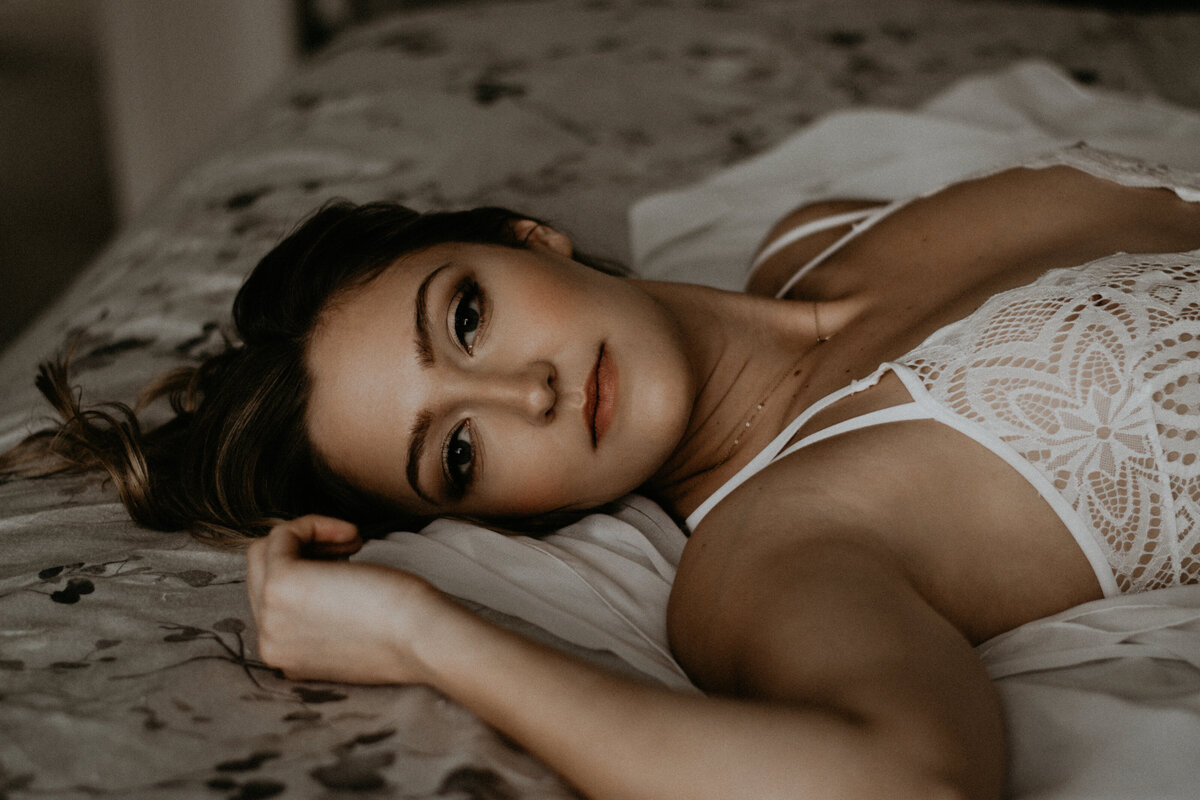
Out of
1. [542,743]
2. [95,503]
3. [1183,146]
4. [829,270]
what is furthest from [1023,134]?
[95,503]

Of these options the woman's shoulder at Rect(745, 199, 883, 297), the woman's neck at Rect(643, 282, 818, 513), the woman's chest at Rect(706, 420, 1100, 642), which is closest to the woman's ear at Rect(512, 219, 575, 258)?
the woman's neck at Rect(643, 282, 818, 513)

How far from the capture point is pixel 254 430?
116 cm

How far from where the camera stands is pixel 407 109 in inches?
79.0

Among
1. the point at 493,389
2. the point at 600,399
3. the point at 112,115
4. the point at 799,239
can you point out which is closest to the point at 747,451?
the point at 600,399

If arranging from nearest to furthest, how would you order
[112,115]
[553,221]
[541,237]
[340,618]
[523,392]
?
[340,618], [523,392], [541,237], [553,221], [112,115]

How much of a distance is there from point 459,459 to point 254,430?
256 mm

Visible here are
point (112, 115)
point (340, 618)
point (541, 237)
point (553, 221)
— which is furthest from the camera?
point (112, 115)

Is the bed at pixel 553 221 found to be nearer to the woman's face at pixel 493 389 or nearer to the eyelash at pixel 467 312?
the woman's face at pixel 493 389

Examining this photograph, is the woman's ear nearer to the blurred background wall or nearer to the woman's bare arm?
the woman's bare arm

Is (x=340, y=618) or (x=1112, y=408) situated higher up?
(x=1112, y=408)

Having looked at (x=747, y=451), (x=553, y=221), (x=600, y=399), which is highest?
(x=553, y=221)

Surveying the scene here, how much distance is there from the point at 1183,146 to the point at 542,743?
147cm

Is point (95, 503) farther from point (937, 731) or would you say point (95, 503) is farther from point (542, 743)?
point (937, 731)

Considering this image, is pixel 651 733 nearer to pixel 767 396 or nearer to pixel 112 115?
pixel 767 396
